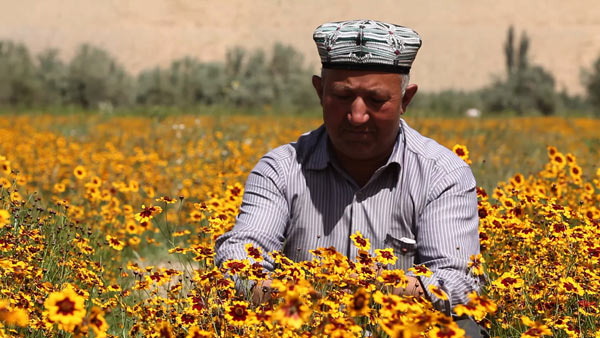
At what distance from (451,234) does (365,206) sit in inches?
16.3

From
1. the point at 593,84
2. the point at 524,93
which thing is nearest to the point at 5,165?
the point at 524,93

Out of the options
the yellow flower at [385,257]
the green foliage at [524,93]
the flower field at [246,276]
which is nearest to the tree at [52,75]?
the green foliage at [524,93]

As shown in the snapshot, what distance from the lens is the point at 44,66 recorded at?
44156 millimetres

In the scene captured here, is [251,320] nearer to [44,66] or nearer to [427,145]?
[427,145]

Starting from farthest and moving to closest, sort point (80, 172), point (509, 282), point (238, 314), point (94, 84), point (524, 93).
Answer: point (94, 84)
point (524, 93)
point (80, 172)
point (509, 282)
point (238, 314)

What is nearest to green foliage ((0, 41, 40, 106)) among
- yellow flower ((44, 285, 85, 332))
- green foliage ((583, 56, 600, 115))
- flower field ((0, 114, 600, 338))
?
green foliage ((583, 56, 600, 115))

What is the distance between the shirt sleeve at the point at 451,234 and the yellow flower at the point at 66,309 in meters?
1.43

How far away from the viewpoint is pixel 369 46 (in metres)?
2.92

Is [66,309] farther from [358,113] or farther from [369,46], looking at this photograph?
[369,46]

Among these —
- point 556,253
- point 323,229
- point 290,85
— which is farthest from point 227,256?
point 290,85

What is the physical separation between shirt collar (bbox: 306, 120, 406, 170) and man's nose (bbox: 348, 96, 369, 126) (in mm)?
330

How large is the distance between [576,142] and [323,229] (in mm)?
9962

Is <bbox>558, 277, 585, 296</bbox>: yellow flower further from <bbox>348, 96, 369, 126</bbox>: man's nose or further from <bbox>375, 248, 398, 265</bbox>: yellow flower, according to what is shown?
<bbox>348, 96, 369, 126</bbox>: man's nose

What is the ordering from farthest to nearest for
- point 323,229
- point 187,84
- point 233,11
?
point 233,11 < point 187,84 < point 323,229
